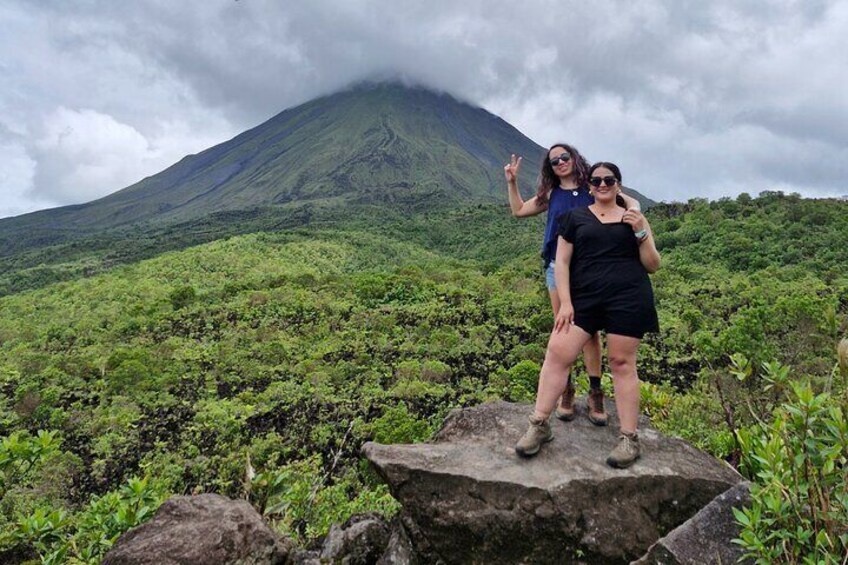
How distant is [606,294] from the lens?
133 inches

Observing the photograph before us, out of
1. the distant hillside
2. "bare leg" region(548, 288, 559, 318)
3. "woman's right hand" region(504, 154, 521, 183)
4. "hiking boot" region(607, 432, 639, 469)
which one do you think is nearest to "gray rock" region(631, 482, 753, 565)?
"hiking boot" region(607, 432, 639, 469)

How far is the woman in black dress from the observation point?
3.35m

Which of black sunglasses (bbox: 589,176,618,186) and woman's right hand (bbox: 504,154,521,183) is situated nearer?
black sunglasses (bbox: 589,176,618,186)

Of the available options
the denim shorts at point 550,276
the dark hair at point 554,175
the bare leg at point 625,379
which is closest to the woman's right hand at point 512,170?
the dark hair at point 554,175

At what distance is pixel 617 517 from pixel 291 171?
Result: 134 m

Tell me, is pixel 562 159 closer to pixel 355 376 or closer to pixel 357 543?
pixel 357 543

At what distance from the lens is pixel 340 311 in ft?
65.9

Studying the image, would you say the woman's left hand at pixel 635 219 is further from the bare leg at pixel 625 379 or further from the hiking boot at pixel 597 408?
the hiking boot at pixel 597 408

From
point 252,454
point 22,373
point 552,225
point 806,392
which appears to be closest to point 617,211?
point 552,225

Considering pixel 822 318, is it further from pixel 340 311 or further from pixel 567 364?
pixel 340 311

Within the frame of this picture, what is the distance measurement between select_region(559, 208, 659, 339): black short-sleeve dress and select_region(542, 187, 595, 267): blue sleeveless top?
354 millimetres

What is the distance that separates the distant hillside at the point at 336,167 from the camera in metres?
112

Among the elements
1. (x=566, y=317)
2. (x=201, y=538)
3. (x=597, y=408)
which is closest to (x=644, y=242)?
(x=566, y=317)

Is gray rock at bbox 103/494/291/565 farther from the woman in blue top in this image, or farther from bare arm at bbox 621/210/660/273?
bare arm at bbox 621/210/660/273
